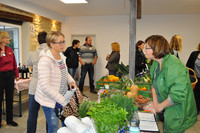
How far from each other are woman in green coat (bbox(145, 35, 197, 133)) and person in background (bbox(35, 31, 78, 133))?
895 millimetres

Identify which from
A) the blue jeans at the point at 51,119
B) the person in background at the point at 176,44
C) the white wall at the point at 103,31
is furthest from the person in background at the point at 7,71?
the white wall at the point at 103,31

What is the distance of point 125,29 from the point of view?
7.11 meters

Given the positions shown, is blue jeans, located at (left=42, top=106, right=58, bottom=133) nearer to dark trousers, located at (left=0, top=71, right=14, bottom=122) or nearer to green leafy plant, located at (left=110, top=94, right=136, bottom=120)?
green leafy plant, located at (left=110, top=94, right=136, bottom=120)

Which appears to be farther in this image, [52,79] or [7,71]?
[7,71]

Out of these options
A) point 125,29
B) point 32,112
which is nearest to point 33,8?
point 125,29

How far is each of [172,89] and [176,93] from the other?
4 cm

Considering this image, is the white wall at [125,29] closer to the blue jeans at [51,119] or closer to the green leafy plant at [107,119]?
the blue jeans at [51,119]

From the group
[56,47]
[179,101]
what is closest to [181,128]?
[179,101]

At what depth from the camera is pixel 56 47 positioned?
1.97m

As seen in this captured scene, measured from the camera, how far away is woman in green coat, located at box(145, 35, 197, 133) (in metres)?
1.47

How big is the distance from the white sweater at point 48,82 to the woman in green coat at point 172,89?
91 centimetres

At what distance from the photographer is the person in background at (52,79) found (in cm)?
182

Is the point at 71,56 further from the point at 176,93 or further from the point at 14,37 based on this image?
the point at 176,93

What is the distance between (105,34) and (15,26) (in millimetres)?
3321
